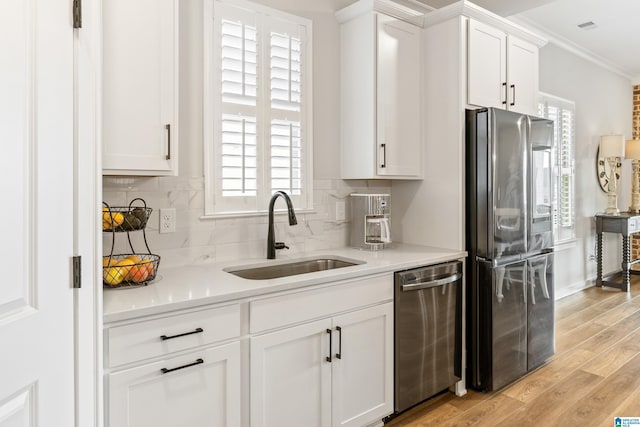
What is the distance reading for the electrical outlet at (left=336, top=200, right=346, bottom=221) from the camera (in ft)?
9.62

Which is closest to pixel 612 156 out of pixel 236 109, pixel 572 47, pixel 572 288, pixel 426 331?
pixel 572 47

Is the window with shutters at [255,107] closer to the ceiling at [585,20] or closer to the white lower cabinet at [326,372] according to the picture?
the ceiling at [585,20]

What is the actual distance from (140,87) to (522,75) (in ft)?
8.62

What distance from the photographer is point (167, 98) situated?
1.85 meters

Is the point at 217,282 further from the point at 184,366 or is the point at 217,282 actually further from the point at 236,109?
the point at 236,109

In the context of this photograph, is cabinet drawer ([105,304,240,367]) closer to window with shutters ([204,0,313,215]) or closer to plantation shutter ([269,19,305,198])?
window with shutters ([204,0,313,215])

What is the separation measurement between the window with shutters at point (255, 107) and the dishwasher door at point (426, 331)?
0.85 meters

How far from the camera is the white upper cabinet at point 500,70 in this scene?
2.78m

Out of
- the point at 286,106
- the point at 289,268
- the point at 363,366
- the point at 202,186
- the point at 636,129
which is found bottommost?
the point at 363,366

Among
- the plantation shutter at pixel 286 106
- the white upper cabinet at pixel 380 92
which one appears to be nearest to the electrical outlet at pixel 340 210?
the white upper cabinet at pixel 380 92

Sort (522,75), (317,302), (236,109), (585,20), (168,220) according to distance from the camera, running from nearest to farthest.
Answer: (317,302) < (168,220) < (236,109) < (522,75) < (585,20)

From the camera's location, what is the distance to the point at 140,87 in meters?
1.77

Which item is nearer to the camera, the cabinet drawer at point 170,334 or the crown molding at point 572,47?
the cabinet drawer at point 170,334

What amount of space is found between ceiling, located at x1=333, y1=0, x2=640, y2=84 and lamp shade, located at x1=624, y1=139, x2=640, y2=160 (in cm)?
109
